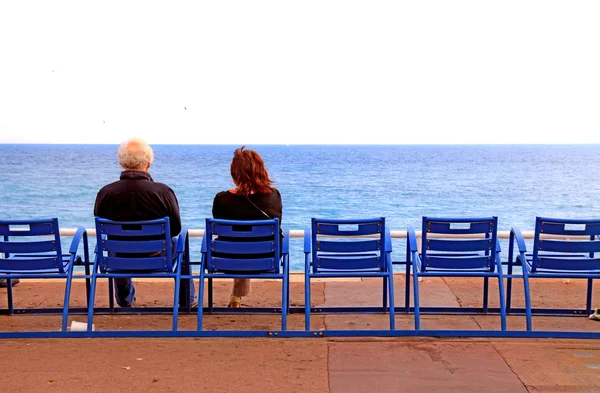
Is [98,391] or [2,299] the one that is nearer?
[98,391]

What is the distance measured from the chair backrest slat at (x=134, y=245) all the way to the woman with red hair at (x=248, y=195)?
0.56m

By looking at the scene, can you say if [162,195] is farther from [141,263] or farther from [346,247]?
[346,247]

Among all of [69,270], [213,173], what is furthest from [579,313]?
[213,173]

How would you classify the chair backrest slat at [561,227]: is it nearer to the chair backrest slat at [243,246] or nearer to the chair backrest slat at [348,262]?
the chair backrest slat at [348,262]

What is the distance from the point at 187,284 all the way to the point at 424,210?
113 ft

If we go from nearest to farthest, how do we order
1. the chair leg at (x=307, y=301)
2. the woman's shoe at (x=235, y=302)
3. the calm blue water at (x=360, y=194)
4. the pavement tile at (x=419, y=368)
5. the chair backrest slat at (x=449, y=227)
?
the pavement tile at (x=419, y=368), the chair leg at (x=307, y=301), the chair backrest slat at (x=449, y=227), the woman's shoe at (x=235, y=302), the calm blue water at (x=360, y=194)

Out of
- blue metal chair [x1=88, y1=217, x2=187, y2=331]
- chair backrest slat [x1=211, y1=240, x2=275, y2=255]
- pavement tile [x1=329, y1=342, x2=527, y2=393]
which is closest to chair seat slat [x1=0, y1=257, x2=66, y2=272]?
blue metal chair [x1=88, y1=217, x2=187, y2=331]

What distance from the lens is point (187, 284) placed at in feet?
18.0

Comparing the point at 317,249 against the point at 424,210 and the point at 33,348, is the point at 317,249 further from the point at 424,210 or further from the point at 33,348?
the point at 424,210

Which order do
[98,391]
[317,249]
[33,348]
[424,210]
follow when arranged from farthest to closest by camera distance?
1. [424,210]
2. [317,249]
3. [33,348]
4. [98,391]

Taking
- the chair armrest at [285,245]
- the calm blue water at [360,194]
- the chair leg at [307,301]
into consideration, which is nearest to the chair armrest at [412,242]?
the chair leg at [307,301]

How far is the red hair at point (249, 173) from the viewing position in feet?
16.9

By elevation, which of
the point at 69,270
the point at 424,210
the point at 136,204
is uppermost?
the point at 136,204

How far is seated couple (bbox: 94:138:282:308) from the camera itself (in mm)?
5113
